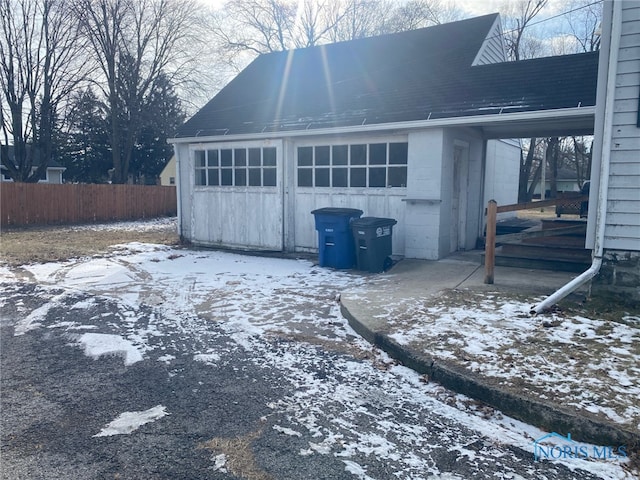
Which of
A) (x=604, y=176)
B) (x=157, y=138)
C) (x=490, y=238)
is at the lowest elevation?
(x=490, y=238)

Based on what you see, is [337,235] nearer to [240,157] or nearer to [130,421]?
[240,157]

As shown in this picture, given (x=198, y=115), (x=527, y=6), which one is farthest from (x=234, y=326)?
(x=527, y=6)

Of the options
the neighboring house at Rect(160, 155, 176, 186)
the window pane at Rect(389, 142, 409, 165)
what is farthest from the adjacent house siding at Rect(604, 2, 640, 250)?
the neighboring house at Rect(160, 155, 176, 186)

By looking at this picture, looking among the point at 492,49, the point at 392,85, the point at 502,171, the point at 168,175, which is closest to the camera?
the point at 392,85

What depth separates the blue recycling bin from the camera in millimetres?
8312

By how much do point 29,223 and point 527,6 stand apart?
103ft

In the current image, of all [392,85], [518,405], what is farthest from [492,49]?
[518,405]

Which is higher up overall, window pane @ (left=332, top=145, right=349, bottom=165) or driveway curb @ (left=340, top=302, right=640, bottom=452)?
window pane @ (left=332, top=145, right=349, bottom=165)

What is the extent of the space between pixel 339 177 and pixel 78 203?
16.2 m

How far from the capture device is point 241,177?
10.9 m

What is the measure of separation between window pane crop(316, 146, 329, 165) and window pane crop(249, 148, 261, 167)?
158 cm

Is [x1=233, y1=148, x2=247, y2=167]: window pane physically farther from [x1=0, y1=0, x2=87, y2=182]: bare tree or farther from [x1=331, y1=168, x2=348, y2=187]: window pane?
[x1=0, y1=0, x2=87, y2=182]: bare tree

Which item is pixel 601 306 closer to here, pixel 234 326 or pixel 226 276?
pixel 234 326

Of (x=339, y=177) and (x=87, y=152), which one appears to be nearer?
(x=339, y=177)
